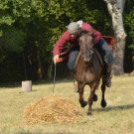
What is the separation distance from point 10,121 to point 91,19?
70.2ft

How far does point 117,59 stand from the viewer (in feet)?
91.5

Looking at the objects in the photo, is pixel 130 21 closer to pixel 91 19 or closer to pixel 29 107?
pixel 91 19

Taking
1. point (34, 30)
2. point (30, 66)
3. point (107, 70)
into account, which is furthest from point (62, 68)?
point (107, 70)

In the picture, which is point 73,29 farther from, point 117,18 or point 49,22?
point 49,22

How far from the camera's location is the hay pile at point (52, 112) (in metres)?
7.34

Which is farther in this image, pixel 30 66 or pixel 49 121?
pixel 30 66

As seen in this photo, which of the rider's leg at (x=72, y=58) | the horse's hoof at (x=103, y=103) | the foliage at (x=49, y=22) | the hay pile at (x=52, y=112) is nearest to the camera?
the hay pile at (x=52, y=112)

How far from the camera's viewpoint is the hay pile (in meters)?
7.34

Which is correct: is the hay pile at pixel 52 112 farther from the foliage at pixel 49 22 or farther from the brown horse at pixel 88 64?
the foliage at pixel 49 22

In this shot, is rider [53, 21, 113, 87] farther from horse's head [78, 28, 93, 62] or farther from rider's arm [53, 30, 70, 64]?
horse's head [78, 28, 93, 62]

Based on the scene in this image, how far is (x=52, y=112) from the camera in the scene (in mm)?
7348

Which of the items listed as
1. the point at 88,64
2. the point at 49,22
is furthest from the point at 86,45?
the point at 49,22

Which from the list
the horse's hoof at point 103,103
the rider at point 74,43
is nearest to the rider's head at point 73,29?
the rider at point 74,43

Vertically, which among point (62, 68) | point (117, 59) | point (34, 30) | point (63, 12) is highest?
point (63, 12)
